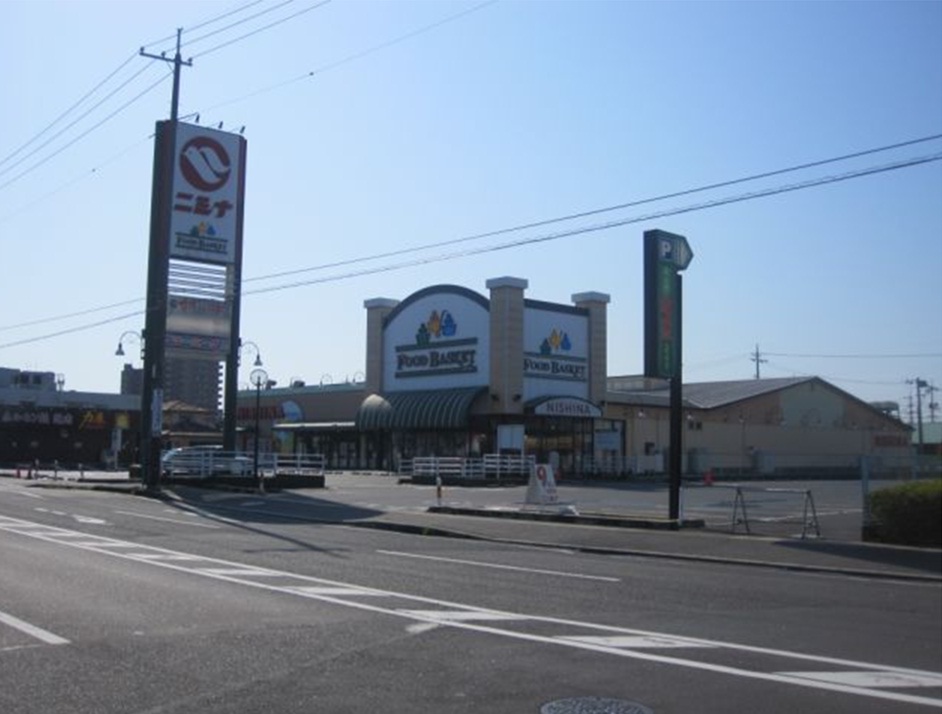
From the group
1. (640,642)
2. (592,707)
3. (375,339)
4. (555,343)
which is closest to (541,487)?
(640,642)

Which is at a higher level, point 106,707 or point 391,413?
point 391,413

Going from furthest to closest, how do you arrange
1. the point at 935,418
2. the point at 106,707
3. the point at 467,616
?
the point at 935,418 < the point at 467,616 < the point at 106,707

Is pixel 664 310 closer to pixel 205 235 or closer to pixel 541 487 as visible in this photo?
pixel 541 487

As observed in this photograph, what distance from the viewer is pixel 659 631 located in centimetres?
1029

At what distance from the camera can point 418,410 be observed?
192 feet

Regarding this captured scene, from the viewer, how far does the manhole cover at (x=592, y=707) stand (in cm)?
697

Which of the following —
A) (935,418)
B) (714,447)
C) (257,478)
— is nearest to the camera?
(257,478)

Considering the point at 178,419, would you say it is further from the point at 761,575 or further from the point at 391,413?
the point at 761,575

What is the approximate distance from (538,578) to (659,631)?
464 centimetres

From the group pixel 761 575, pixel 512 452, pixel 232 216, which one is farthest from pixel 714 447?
pixel 761 575

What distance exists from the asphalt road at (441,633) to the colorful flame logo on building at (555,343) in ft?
130

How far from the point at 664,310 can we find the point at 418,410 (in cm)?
3522

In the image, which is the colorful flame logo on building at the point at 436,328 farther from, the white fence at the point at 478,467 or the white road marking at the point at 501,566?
the white road marking at the point at 501,566

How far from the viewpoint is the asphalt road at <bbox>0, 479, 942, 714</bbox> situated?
293 inches
